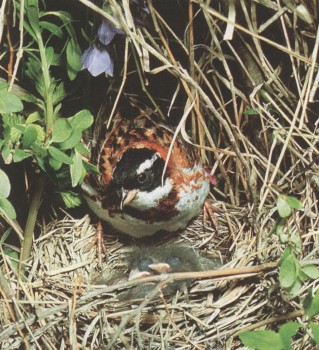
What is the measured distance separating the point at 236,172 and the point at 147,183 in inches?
14.6

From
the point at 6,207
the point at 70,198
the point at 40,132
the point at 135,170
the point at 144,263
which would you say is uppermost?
the point at 40,132

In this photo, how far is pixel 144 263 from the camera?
3.12 m

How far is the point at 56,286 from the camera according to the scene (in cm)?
284

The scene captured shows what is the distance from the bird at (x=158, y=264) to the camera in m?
2.88

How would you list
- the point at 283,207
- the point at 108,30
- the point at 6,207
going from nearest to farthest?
the point at 283,207, the point at 6,207, the point at 108,30

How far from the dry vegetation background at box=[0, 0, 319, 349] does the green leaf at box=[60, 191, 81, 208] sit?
189 mm

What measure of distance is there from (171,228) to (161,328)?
80 centimetres

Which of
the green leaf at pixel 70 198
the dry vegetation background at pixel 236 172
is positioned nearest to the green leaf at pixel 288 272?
the dry vegetation background at pixel 236 172

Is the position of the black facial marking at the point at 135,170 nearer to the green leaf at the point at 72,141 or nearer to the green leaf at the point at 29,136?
the green leaf at the point at 72,141

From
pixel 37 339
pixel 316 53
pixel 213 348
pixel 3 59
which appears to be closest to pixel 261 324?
pixel 213 348

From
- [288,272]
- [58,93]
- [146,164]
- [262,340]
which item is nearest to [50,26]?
[58,93]

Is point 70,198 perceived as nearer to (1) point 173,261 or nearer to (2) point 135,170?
(2) point 135,170

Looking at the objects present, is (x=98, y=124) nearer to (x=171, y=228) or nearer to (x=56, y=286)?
(x=171, y=228)

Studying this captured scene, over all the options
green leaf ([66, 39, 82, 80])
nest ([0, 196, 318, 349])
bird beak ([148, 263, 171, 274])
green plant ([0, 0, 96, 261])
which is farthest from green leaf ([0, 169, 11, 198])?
bird beak ([148, 263, 171, 274])
